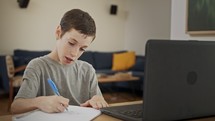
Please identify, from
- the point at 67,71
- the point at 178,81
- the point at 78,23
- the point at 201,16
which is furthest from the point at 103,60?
the point at 178,81

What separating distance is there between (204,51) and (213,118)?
213mm

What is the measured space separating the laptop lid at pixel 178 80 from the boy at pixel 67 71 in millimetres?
298

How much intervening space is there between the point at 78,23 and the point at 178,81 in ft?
1.56

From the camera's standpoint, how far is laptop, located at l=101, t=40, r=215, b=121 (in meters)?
0.70

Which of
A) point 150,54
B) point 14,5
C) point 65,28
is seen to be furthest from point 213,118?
point 14,5

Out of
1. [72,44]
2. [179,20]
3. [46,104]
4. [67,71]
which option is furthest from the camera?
[179,20]

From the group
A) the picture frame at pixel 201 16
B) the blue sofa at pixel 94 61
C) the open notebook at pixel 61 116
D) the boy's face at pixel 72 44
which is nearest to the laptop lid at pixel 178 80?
the open notebook at pixel 61 116

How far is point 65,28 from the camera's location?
111 cm

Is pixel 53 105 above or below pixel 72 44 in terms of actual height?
below

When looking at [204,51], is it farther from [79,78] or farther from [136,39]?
[136,39]

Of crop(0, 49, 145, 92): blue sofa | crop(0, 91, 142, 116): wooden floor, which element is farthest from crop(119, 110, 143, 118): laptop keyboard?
crop(0, 49, 145, 92): blue sofa

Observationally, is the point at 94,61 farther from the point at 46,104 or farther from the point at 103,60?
the point at 46,104

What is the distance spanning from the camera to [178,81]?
29.5 inches

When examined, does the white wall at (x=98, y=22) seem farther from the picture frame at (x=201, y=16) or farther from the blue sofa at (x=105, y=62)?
the picture frame at (x=201, y=16)
